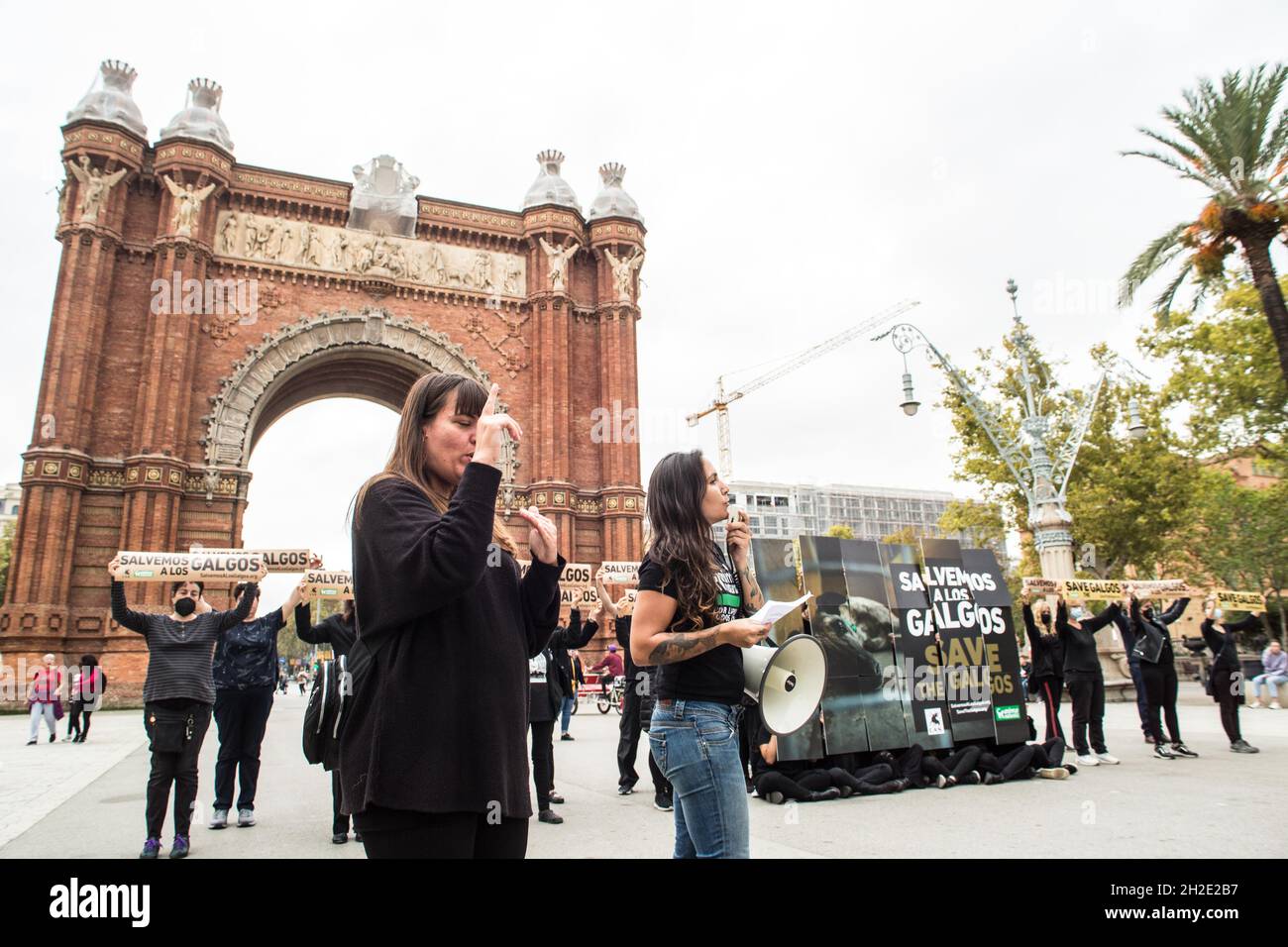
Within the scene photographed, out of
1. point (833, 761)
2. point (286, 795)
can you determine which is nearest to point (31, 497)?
point (286, 795)

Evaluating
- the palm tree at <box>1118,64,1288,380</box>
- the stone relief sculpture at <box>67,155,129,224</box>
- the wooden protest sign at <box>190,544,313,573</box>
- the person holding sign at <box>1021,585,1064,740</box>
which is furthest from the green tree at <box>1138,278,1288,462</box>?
the stone relief sculpture at <box>67,155,129,224</box>

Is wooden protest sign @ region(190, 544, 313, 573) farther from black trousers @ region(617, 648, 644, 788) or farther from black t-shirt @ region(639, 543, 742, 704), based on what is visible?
black t-shirt @ region(639, 543, 742, 704)

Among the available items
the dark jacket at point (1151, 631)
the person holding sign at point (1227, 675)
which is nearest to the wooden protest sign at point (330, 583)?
the dark jacket at point (1151, 631)

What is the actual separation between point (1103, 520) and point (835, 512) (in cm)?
9194

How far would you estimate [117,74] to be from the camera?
2706 centimetres

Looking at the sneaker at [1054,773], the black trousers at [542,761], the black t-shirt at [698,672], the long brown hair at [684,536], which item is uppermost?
the long brown hair at [684,536]

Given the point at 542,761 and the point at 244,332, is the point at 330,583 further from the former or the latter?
the point at 244,332

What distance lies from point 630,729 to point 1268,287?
13.7 metres

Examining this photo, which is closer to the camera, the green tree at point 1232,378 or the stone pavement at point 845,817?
the stone pavement at point 845,817

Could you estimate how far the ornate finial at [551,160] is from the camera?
1298 inches

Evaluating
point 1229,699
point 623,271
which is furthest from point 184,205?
point 1229,699

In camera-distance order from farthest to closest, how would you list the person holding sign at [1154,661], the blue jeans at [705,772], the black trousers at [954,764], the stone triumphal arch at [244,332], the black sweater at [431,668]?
the stone triumphal arch at [244,332] < the person holding sign at [1154,661] < the black trousers at [954,764] < the blue jeans at [705,772] < the black sweater at [431,668]

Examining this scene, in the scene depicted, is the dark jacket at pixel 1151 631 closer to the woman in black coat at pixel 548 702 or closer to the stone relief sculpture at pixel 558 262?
the woman in black coat at pixel 548 702

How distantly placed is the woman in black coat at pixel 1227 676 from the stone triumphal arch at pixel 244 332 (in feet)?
64.7
